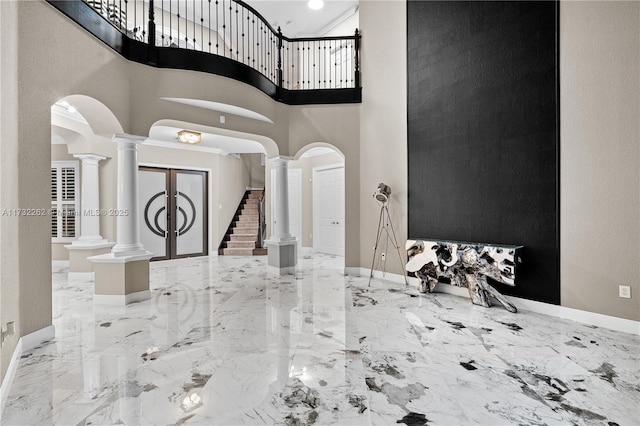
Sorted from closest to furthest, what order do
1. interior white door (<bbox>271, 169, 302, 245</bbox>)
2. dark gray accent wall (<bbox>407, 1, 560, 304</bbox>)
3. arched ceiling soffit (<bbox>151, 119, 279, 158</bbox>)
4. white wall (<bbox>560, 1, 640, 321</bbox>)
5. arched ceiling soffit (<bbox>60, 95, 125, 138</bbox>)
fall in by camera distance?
white wall (<bbox>560, 1, 640, 321</bbox>)
arched ceiling soffit (<bbox>60, 95, 125, 138</bbox>)
dark gray accent wall (<bbox>407, 1, 560, 304</bbox>)
arched ceiling soffit (<bbox>151, 119, 279, 158</bbox>)
interior white door (<bbox>271, 169, 302, 245</bbox>)

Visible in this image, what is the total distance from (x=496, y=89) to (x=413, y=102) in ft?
4.15

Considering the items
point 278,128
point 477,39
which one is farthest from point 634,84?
point 278,128

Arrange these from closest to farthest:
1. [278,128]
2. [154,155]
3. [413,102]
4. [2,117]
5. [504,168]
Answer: [2,117] → [504,168] → [413,102] → [278,128] → [154,155]

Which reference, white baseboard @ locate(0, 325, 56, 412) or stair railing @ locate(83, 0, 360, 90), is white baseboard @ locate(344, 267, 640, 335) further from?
white baseboard @ locate(0, 325, 56, 412)

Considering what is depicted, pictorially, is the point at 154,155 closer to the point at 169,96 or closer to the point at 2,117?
the point at 169,96

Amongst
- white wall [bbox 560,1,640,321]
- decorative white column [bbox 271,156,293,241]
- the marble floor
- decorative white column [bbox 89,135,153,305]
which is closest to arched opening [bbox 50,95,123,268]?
decorative white column [bbox 89,135,153,305]

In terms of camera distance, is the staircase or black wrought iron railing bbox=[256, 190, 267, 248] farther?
black wrought iron railing bbox=[256, 190, 267, 248]

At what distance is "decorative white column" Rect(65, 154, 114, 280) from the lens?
5617 millimetres

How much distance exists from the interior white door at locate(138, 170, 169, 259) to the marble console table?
5.64 meters

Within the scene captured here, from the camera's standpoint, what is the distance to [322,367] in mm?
2424

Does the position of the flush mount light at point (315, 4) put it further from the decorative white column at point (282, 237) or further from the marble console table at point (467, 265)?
the marble console table at point (467, 265)

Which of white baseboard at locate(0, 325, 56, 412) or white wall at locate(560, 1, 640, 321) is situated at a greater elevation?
white wall at locate(560, 1, 640, 321)

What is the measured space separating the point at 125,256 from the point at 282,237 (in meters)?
2.70

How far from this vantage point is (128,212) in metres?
4.16
